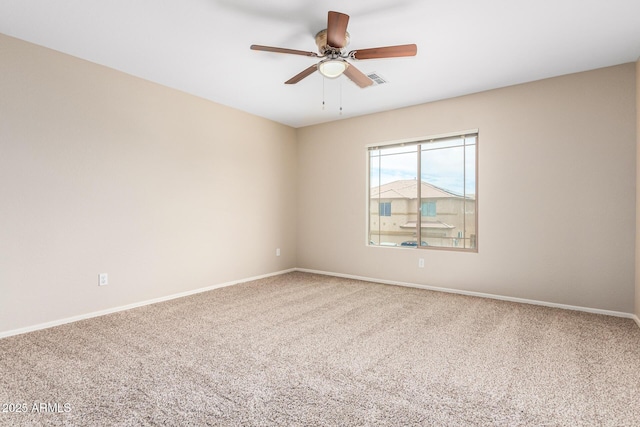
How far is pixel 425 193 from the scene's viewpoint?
4777 millimetres

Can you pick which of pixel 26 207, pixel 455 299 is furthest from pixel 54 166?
pixel 455 299

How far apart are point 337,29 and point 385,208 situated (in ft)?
10.6

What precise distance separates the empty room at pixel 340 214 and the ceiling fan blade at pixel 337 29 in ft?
0.05

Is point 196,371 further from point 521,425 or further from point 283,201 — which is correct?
point 283,201

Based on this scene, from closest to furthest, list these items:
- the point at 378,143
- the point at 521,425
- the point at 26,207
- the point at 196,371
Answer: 1. the point at 521,425
2. the point at 196,371
3. the point at 26,207
4. the point at 378,143

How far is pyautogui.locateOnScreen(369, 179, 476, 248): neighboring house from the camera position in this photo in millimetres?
4449

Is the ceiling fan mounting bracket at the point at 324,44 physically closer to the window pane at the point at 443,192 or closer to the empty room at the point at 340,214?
the empty room at the point at 340,214

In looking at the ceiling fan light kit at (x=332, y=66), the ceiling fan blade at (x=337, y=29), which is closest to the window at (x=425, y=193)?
the ceiling fan light kit at (x=332, y=66)

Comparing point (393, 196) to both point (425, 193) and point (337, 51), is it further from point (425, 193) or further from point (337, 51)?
point (337, 51)

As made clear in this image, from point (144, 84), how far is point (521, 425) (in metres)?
4.51

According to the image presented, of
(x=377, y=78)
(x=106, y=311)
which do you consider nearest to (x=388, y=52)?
(x=377, y=78)

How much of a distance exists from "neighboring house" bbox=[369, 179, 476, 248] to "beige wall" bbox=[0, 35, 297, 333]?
77.0 inches

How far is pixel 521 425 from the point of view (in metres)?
1.66

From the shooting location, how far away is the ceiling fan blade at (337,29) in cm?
221
